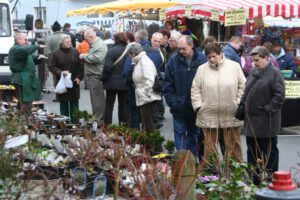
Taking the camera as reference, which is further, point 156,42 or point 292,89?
point 156,42

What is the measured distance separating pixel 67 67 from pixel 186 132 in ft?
15.0

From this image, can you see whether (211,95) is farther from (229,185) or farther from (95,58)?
(95,58)

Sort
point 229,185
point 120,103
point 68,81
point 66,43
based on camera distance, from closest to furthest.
Result: point 229,185, point 120,103, point 68,81, point 66,43

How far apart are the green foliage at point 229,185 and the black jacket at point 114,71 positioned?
6.08 meters

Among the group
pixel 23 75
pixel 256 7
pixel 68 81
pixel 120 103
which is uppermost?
pixel 256 7

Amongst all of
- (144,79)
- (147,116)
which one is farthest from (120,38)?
(147,116)

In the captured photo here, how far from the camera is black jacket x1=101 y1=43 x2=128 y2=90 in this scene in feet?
43.6

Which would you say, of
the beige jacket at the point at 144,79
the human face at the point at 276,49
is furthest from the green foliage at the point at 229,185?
the human face at the point at 276,49

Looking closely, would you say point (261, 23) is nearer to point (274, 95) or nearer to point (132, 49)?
point (132, 49)

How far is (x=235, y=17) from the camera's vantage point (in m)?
16.0

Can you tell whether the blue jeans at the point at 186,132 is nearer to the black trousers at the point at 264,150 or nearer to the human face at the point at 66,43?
the black trousers at the point at 264,150

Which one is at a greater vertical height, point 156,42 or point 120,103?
point 156,42

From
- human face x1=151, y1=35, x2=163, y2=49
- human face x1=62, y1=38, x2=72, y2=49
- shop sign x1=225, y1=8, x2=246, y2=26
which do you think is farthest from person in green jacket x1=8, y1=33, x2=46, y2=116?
shop sign x1=225, y1=8, x2=246, y2=26

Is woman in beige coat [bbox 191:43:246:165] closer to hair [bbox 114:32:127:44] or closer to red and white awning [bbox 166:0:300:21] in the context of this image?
hair [bbox 114:32:127:44]
